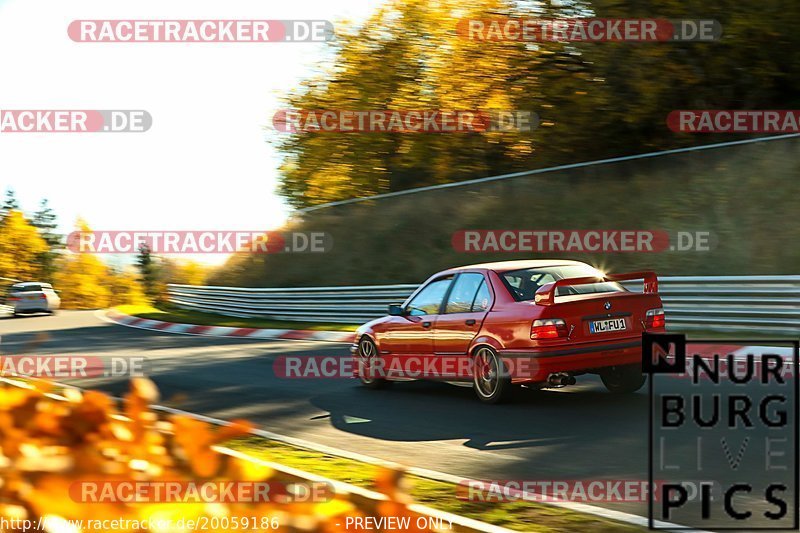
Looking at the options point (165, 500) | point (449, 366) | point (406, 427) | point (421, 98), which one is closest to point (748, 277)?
point (449, 366)

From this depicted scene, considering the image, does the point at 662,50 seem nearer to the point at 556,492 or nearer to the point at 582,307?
the point at 582,307

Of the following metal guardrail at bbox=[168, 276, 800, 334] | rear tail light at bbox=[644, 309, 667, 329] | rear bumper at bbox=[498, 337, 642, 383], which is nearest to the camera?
rear bumper at bbox=[498, 337, 642, 383]

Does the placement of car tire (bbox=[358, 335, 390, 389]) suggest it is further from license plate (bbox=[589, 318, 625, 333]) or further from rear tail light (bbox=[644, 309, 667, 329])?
rear tail light (bbox=[644, 309, 667, 329])

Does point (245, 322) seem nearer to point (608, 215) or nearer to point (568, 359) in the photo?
point (608, 215)

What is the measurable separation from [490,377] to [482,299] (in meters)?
0.82

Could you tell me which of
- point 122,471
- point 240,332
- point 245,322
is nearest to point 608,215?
point 240,332

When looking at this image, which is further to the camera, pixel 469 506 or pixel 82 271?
pixel 82 271

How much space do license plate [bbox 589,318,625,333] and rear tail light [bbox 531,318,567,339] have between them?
0.31m

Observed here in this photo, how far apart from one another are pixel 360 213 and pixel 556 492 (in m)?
22.0

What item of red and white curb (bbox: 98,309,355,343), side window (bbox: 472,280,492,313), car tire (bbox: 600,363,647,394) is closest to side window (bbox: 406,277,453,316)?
side window (bbox: 472,280,492,313)

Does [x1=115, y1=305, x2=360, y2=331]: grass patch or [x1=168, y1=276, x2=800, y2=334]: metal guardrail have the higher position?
[x1=168, y1=276, x2=800, y2=334]: metal guardrail

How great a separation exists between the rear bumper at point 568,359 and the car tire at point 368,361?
2622 mm

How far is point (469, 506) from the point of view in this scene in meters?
5.46

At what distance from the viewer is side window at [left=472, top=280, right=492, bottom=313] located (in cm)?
978
